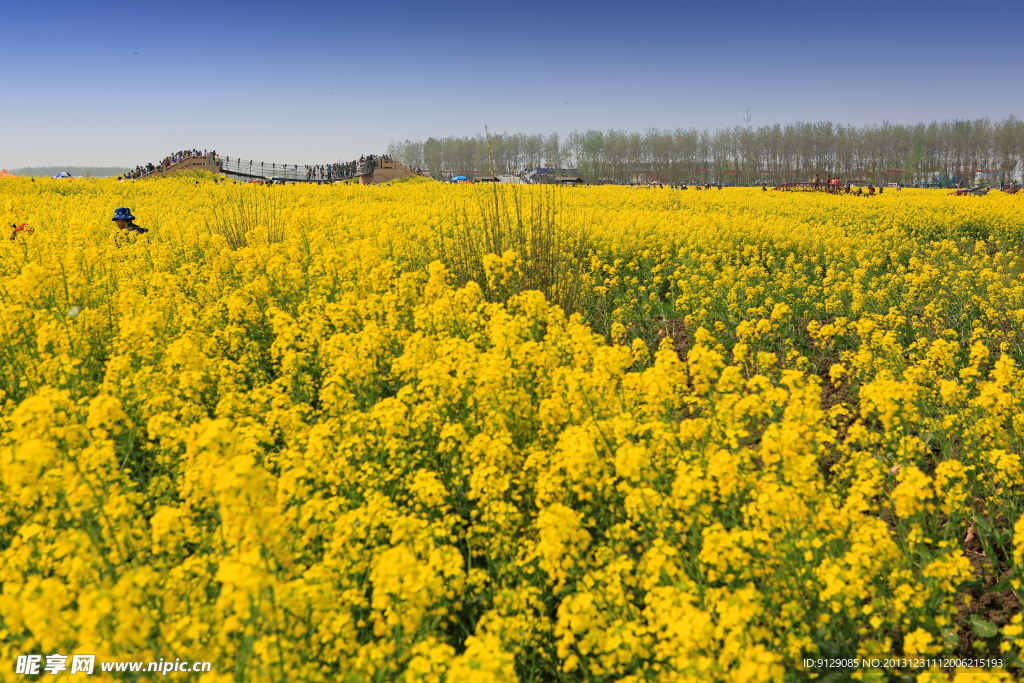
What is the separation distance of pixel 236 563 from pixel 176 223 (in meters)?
12.9

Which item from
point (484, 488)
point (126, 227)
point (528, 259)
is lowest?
point (484, 488)

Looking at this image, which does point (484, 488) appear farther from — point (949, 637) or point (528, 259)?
point (528, 259)

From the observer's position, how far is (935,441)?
4.81 m

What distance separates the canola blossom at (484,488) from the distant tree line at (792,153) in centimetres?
9097

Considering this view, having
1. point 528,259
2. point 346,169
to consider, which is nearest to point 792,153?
point 346,169

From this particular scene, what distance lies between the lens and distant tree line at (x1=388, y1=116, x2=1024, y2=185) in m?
99.4

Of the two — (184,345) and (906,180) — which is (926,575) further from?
(906,180)

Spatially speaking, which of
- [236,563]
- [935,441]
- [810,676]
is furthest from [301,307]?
[935,441]

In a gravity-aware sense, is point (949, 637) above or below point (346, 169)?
below

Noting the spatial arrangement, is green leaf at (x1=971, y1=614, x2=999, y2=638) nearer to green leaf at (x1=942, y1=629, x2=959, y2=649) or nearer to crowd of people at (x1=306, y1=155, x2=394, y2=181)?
green leaf at (x1=942, y1=629, x2=959, y2=649)

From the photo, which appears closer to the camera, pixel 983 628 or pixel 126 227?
pixel 983 628

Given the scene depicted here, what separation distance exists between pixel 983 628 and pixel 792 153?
130 m

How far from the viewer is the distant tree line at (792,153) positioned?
99375 mm

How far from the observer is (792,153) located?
11456cm
